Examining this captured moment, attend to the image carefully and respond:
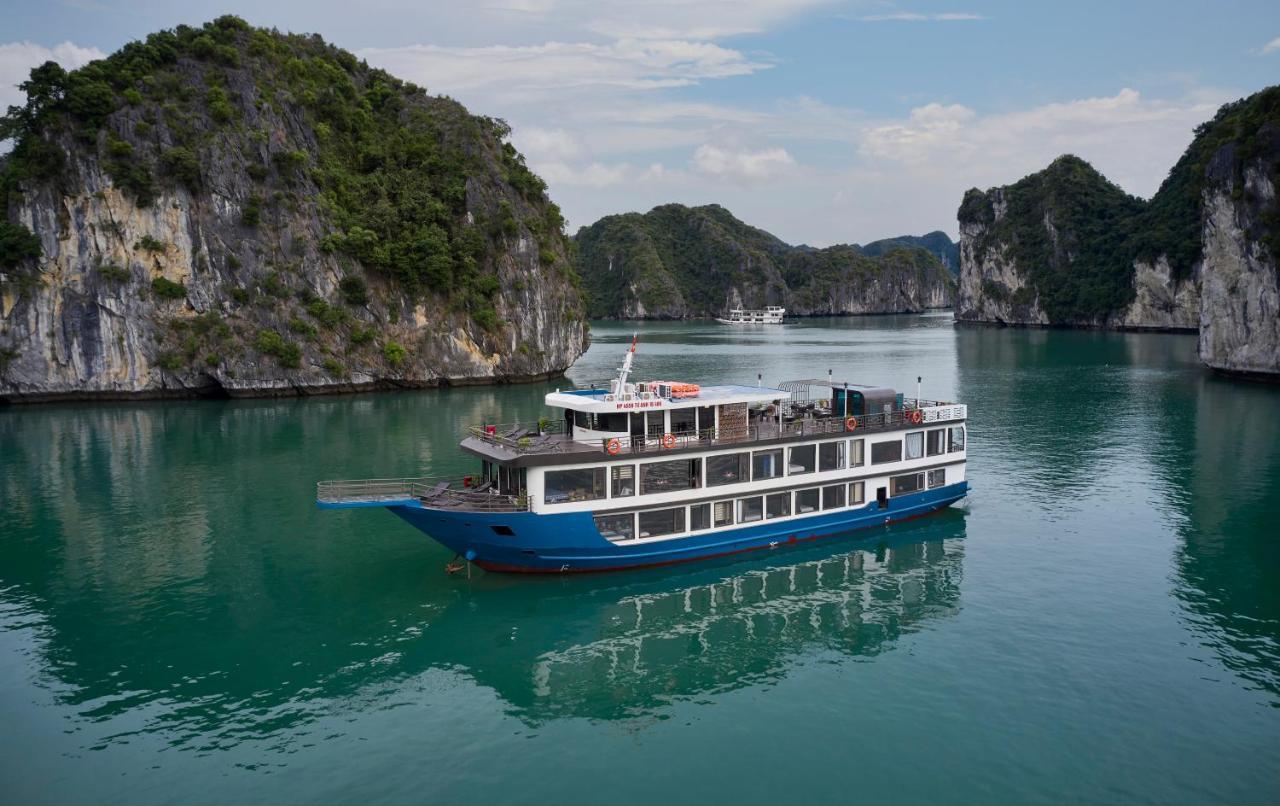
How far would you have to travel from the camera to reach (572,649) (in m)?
22.5

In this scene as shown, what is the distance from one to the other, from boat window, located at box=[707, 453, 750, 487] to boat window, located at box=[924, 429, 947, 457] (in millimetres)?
8692

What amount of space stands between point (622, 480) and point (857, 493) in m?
9.80

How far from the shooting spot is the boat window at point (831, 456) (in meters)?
30.3

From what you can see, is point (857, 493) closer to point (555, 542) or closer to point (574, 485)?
point (574, 485)

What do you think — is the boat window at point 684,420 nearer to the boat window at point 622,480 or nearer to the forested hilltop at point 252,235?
the boat window at point 622,480

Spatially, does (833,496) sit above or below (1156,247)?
below

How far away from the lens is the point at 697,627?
23875 mm

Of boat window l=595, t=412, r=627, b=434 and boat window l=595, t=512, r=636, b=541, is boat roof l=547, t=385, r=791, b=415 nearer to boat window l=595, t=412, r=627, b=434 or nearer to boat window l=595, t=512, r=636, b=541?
boat window l=595, t=412, r=627, b=434

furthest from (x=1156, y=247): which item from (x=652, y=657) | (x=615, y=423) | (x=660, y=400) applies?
(x=652, y=657)

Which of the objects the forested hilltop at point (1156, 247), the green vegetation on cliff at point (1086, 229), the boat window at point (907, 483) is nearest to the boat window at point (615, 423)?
the boat window at point (907, 483)

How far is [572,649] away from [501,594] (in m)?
4.05

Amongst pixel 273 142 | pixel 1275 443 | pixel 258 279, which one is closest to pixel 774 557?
pixel 1275 443

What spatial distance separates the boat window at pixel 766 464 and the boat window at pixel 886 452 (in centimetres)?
444

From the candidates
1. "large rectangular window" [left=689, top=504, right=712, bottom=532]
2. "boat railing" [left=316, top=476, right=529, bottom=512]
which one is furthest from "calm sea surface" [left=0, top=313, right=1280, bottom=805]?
"boat railing" [left=316, top=476, right=529, bottom=512]
